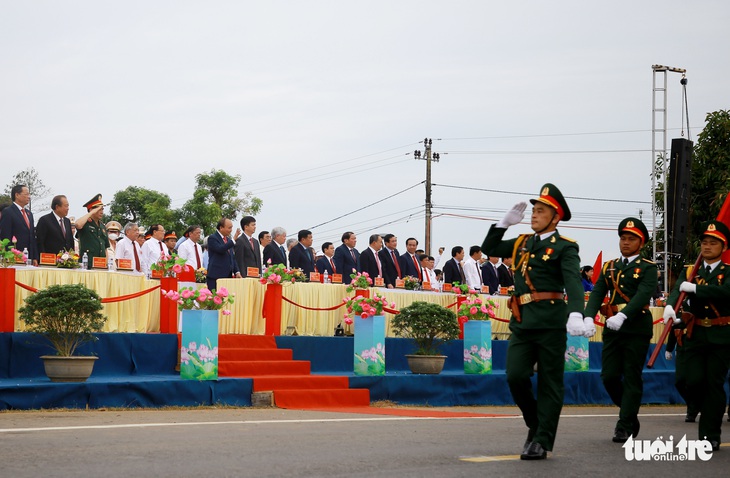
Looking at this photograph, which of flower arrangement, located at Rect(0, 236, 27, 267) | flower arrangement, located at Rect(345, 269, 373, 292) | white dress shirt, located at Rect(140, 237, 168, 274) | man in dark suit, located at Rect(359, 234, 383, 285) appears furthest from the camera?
man in dark suit, located at Rect(359, 234, 383, 285)

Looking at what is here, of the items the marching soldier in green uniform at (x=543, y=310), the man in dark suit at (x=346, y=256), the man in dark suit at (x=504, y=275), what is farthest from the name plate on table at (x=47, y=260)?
the man in dark suit at (x=504, y=275)

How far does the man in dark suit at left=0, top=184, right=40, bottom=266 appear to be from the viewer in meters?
13.8

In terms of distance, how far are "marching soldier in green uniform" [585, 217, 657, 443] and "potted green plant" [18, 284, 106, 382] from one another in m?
5.70

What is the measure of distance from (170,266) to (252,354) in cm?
168

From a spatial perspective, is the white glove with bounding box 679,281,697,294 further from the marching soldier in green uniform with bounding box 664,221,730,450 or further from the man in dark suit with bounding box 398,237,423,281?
the man in dark suit with bounding box 398,237,423,281

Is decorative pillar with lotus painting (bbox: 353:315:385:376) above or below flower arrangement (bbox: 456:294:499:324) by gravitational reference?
below

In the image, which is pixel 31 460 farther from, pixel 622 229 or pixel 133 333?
pixel 133 333

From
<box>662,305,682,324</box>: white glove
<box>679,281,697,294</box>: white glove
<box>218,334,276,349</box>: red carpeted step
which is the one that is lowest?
<box>218,334,276,349</box>: red carpeted step

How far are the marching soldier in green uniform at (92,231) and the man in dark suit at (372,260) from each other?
5096 millimetres

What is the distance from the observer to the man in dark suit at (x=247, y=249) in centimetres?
1688

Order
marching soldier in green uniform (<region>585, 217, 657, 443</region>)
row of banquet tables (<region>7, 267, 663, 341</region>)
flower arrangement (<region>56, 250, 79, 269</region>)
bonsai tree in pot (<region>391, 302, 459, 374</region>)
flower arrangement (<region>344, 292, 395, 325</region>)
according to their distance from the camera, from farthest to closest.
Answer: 1. bonsai tree in pot (<region>391, 302, 459, 374</region>)
2. flower arrangement (<region>344, 292, 395, 325</region>)
3. flower arrangement (<region>56, 250, 79, 269</region>)
4. row of banquet tables (<region>7, 267, 663, 341</region>)
5. marching soldier in green uniform (<region>585, 217, 657, 443</region>)

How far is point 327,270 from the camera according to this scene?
18469 millimetres

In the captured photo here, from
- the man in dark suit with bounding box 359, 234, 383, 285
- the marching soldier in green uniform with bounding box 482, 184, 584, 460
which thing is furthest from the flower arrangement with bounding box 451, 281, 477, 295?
the marching soldier in green uniform with bounding box 482, 184, 584, 460

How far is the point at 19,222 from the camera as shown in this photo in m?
13.9
